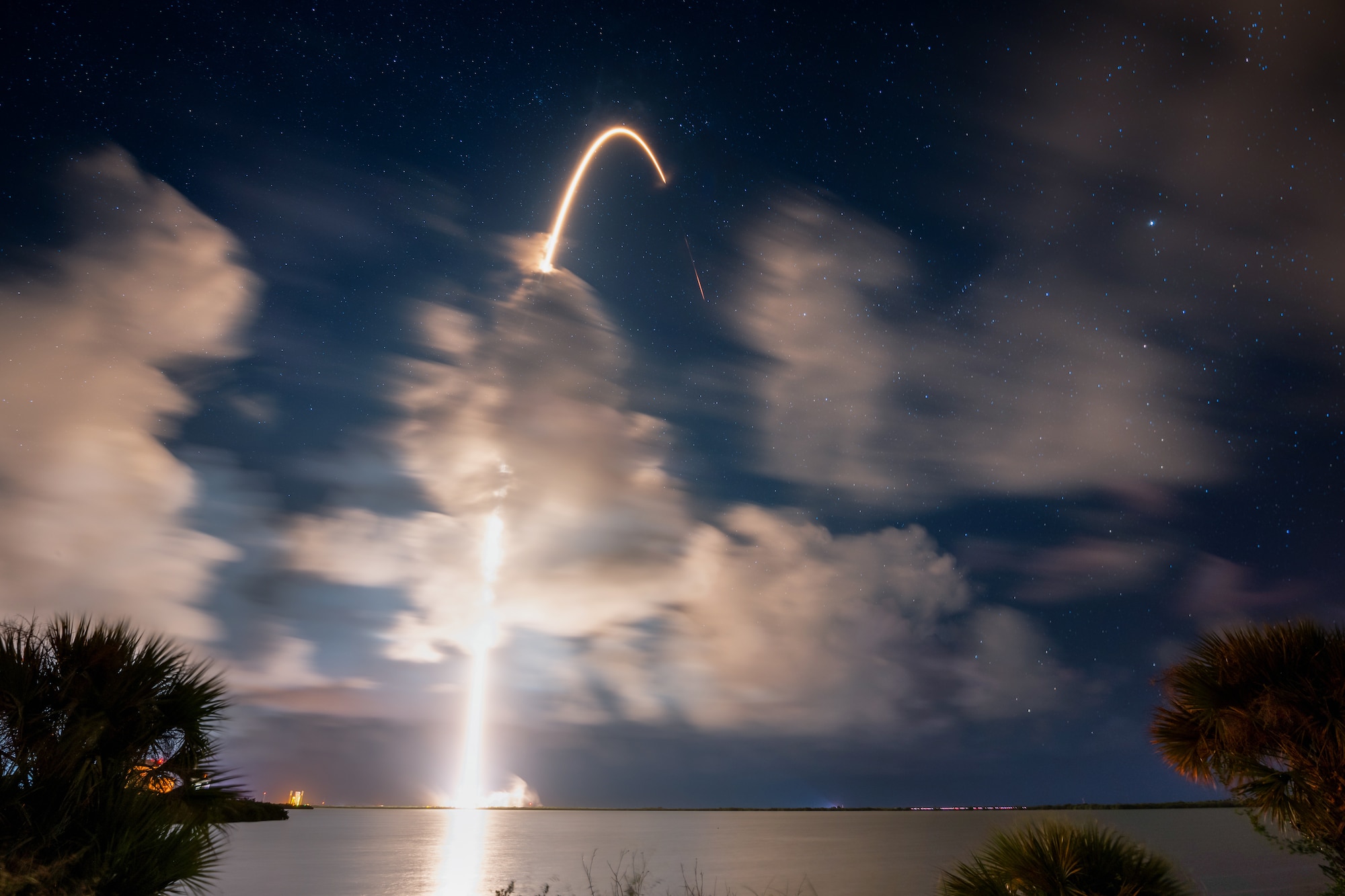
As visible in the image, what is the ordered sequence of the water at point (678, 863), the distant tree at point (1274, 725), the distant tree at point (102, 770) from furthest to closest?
1. the water at point (678, 863)
2. the distant tree at point (1274, 725)
3. the distant tree at point (102, 770)

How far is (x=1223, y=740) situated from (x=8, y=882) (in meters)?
15.7

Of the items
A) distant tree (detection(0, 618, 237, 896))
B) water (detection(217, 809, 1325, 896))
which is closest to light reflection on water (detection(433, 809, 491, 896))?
water (detection(217, 809, 1325, 896))

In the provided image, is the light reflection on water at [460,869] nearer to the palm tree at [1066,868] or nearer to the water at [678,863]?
the water at [678,863]

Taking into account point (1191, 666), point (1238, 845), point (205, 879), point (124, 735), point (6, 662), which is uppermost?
point (1191, 666)

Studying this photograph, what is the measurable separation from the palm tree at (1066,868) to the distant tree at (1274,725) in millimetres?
3927

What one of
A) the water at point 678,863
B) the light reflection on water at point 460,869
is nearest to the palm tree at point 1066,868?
the water at point 678,863

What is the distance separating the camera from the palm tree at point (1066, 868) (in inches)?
355

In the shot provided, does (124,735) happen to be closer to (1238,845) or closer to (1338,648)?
(1338,648)

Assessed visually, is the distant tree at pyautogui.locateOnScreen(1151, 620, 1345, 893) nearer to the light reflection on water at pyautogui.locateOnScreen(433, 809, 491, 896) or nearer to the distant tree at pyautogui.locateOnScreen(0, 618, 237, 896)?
the distant tree at pyautogui.locateOnScreen(0, 618, 237, 896)

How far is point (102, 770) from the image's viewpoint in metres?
9.01

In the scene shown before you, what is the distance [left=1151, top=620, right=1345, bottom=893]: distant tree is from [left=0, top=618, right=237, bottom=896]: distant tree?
14528mm

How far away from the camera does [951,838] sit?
382 feet

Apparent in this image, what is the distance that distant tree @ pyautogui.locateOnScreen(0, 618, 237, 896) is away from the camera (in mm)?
7621

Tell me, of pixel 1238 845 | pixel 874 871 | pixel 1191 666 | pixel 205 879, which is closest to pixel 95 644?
pixel 205 879
